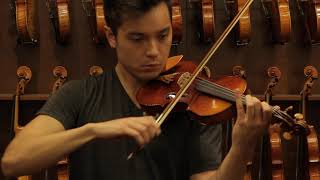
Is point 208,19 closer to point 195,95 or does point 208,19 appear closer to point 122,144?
point 195,95

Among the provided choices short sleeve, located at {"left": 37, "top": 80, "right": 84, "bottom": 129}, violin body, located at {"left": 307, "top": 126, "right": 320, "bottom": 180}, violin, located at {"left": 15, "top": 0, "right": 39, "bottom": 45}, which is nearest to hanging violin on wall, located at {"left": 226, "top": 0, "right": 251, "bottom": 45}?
violin body, located at {"left": 307, "top": 126, "right": 320, "bottom": 180}

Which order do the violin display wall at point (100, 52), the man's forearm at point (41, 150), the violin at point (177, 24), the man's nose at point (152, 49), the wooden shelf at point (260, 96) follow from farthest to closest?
the violin display wall at point (100, 52) → the wooden shelf at point (260, 96) → the violin at point (177, 24) → the man's nose at point (152, 49) → the man's forearm at point (41, 150)

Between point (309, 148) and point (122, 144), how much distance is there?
1.76 metres

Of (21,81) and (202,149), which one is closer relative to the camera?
(202,149)

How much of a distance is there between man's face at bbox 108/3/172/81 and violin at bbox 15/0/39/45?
1697 mm

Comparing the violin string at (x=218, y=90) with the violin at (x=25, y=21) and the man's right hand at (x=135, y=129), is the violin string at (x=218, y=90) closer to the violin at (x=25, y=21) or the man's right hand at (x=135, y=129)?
the man's right hand at (x=135, y=129)

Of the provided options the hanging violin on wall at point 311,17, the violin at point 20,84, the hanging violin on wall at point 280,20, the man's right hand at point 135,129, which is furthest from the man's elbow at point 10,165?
the hanging violin on wall at point 311,17

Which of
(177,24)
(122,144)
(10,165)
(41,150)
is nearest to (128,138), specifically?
(122,144)

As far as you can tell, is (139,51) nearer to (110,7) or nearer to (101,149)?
(110,7)

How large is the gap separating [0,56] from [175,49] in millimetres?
1119

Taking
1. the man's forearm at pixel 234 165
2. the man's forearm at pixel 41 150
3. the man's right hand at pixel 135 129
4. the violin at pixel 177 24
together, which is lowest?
the man's forearm at pixel 234 165

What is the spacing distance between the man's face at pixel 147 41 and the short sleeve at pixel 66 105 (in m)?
0.19

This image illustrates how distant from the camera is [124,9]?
1733mm

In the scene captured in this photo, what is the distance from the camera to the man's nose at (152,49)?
1700 mm
